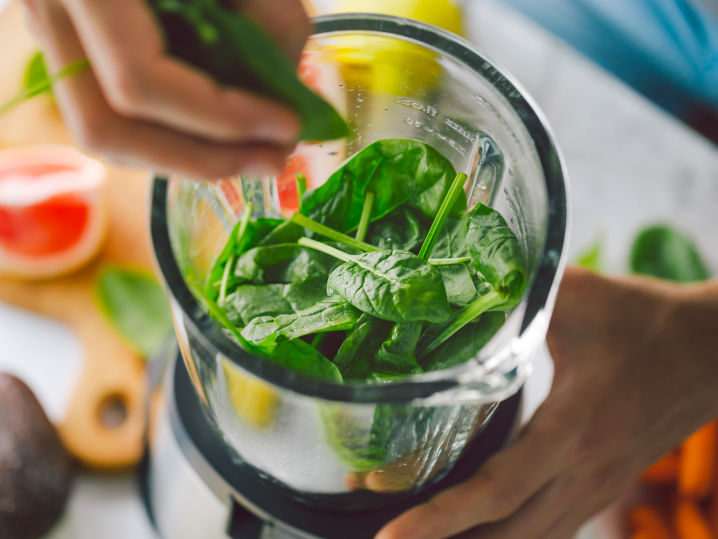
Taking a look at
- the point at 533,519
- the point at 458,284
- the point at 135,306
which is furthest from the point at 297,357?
the point at 135,306

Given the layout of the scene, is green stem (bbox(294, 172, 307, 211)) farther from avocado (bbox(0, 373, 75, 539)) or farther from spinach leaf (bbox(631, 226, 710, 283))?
spinach leaf (bbox(631, 226, 710, 283))

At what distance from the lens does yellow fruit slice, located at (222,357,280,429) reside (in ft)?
1.16

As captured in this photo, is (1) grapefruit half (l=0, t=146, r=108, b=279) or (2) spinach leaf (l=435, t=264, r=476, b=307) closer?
(2) spinach leaf (l=435, t=264, r=476, b=307)

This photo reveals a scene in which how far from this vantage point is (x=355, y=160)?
458 mm

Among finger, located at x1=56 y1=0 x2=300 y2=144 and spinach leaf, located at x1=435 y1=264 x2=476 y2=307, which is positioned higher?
finger, located at x1=56 y1=0 x2=300 y2=144

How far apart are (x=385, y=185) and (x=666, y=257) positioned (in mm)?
636

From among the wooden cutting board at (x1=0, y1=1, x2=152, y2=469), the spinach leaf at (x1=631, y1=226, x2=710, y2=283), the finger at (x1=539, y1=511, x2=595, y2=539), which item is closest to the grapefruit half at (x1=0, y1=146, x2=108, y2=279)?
the wooden cutting board at (x1=0, y1=1, x2=152, y2=469)

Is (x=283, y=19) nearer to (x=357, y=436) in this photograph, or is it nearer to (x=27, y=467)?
(x=357, y=436)

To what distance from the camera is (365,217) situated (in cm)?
45

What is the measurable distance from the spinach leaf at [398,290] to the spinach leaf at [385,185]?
9 cm

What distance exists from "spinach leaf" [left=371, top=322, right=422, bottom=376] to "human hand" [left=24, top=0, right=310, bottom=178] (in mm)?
146

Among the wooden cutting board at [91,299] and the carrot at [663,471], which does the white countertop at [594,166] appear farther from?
the carrot at [663,471]

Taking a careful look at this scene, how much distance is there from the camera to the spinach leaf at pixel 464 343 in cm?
39

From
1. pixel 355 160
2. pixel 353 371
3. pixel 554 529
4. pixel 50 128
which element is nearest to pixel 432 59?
pixel 355 160
